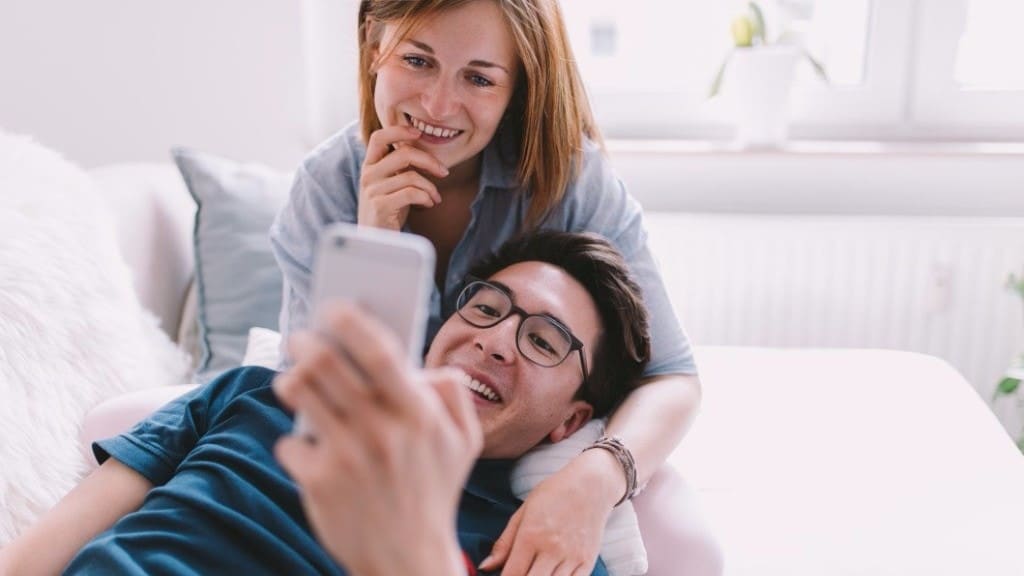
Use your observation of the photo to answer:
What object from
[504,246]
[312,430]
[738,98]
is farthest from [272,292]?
[312,430]

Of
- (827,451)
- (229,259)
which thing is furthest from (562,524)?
(229,259)

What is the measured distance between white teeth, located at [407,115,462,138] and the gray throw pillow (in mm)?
775

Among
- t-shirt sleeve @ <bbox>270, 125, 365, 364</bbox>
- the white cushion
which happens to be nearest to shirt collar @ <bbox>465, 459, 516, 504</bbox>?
t-shirt sleeve @ <bbox>270, 125, 365, 364</bbox>

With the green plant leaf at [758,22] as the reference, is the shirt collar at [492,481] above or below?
below

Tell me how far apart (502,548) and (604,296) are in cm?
38

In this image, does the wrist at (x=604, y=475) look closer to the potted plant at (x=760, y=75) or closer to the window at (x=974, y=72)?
the potted plant at (x=760, y=75)

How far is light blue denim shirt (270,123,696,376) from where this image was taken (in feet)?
4.64

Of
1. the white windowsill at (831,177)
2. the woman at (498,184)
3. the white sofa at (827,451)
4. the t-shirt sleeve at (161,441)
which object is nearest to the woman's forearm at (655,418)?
the woman at (498,184)

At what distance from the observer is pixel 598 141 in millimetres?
1499

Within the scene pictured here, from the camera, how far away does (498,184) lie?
4.72ft

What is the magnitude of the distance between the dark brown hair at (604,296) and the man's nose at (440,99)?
21cm

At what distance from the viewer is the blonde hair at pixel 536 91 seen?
125 centimetres

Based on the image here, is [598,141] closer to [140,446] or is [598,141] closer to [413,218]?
[413,218]

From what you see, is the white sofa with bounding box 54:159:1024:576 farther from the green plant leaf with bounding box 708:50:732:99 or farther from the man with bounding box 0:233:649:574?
the green plant leaf with bounding box 708:50:732:99
